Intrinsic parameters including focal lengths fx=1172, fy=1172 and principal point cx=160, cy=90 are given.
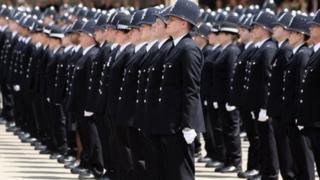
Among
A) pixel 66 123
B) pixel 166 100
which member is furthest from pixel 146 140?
pixel 66 123

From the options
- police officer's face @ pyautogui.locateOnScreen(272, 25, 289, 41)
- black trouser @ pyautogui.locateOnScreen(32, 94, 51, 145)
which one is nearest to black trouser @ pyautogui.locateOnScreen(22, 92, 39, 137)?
black trouser @ pyautogui.locateOnScreen(32, 94, 51, 145)

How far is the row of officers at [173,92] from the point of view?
11.0 meters

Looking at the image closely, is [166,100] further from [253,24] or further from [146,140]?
[253,24]

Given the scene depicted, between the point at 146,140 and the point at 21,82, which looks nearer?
the point at 146,140

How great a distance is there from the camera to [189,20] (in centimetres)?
1105

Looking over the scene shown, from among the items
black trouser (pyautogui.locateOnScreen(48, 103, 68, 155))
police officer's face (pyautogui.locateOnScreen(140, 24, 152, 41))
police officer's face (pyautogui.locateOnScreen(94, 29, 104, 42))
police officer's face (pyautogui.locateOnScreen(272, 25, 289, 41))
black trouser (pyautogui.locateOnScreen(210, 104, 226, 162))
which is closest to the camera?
police officer's face (pyautogui.locateOnScreen(140, 24, 152, 41))

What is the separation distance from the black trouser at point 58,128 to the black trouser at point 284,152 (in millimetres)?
5913

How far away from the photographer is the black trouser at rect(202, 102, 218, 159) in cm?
1667

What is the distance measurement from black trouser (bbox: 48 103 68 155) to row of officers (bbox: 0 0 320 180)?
2 cm

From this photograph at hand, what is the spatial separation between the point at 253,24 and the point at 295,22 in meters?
1.82

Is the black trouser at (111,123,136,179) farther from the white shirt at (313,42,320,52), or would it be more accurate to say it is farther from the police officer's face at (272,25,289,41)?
the white shirt at (313,42,320,52)

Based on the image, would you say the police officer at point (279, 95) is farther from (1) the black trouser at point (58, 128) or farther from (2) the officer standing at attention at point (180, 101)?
(1) the black trouser at point (58, 128)

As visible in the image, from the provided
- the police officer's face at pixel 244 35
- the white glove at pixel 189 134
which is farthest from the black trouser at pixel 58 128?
the white glove at pixel 189 134

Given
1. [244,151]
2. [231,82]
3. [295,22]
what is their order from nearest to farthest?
1. [295,22]
2. [231,82]
3. [244,151]
